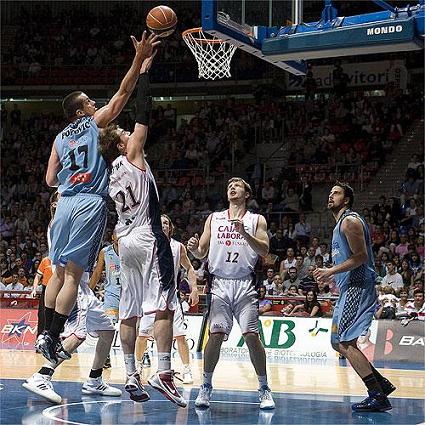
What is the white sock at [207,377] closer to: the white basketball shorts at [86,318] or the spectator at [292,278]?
the white basketball shorts at [86,318]

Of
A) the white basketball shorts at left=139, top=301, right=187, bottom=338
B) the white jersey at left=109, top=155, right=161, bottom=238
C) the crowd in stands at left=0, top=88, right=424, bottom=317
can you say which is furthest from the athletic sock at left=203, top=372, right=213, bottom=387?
the crowd in stands at left=0, top=88, right=424, bottom=317

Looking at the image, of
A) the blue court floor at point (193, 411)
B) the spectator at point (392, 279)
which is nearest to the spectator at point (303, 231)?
the spectator at point (392, 279)

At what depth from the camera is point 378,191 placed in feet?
66.2

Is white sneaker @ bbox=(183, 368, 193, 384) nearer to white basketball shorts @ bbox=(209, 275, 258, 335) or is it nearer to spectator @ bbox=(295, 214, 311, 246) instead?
white basketball shorts @ bbox=(209, 275, 258, 335)

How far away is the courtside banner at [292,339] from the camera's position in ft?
42.5

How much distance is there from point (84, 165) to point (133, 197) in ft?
1.96

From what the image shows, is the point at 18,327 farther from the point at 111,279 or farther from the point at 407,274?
the point at 407,274

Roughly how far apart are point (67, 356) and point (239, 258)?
1.73m

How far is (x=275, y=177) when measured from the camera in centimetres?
2084

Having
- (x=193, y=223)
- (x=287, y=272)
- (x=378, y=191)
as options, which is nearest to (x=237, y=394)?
(x=287, y=272)

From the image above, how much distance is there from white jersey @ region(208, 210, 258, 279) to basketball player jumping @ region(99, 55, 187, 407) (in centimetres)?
72

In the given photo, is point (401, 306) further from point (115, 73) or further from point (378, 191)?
point (115, 73)

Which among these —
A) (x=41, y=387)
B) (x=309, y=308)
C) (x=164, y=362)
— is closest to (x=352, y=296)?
(x=164, y=362)

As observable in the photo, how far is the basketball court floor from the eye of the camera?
663cm
